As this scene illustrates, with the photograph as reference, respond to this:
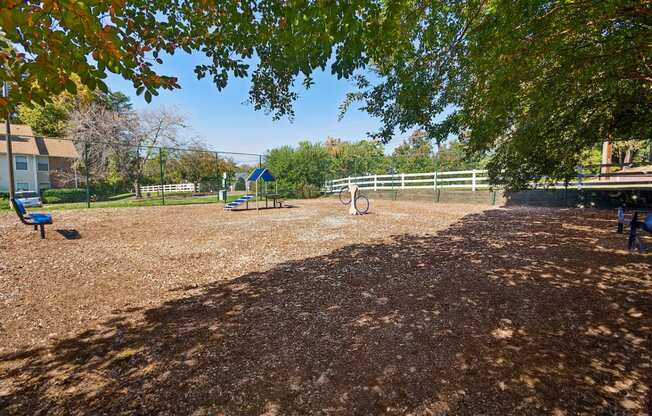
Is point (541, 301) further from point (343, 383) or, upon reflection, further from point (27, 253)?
point (27, 253)

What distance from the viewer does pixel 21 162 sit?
27.4 meters

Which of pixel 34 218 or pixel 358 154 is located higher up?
pixel 358 154

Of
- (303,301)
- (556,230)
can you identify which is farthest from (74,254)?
(556,230)

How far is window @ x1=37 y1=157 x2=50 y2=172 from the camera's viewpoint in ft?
95.0

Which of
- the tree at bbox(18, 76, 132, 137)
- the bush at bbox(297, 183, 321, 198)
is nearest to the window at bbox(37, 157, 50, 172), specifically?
the tree at bbox(18, 76, 132, 137)

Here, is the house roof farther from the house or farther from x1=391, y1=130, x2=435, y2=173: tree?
x1=391, y1=130, x2=435, y2=173: tree

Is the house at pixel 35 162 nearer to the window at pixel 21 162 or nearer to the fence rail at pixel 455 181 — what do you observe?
the window at pixel 21 162

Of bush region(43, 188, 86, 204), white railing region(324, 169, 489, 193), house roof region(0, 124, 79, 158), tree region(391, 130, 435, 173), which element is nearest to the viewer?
white railing region(324, 169, 489, 193)

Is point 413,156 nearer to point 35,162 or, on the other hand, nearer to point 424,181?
point 424,181

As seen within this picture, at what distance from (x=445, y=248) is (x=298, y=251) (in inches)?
121

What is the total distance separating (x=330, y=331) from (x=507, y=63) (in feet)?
13.2

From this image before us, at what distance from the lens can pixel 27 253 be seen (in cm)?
562

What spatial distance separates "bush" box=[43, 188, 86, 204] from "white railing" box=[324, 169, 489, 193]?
2054cm

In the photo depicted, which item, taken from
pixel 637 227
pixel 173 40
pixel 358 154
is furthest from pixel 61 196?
pixel 358 154
